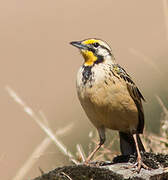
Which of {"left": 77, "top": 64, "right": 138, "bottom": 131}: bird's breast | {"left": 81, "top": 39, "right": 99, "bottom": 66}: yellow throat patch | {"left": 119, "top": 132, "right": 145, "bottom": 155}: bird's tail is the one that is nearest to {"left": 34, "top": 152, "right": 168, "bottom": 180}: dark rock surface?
{"left": 77, "top": 64, "right": 138, "bottom": 131}: bird's breast

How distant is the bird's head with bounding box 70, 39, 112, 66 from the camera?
29.6ft

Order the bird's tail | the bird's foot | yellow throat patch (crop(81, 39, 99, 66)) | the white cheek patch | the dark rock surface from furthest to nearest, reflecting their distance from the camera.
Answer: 1. the white cheek patch
2. yellow throat patch (crop(81, 39, 99, 66))
3. the bird's tail
4. the bird's foot
5. the dark rock surface

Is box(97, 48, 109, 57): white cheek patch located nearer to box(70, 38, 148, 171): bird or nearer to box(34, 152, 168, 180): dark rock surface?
box(70, 38, 148, 171): bird

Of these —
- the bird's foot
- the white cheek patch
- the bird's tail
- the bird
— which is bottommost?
the bird's tail

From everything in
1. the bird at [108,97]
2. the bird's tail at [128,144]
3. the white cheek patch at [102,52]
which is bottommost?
the bird's tail at [128,144]

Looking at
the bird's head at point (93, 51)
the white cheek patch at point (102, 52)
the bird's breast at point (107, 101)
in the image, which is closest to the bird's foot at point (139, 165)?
the bird's breast at point (107, 101)

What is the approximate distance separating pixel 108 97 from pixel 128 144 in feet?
2.86

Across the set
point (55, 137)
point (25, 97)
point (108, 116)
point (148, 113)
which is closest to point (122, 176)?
point (108, 116)

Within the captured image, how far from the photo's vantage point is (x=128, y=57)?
68.5 feet

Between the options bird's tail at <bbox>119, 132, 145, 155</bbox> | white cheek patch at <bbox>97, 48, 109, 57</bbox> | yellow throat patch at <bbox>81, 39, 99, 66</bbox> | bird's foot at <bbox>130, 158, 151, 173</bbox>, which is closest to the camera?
bird's foot at <bbox>130, 158, 151, 173</bbox>

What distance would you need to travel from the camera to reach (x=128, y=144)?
29.3ft

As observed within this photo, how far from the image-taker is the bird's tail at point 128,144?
8.81 meters

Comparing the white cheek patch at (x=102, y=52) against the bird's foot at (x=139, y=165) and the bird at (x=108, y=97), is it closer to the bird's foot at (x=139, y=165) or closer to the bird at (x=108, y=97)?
the bird at (x=108, y=97)

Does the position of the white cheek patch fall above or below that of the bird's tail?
above
